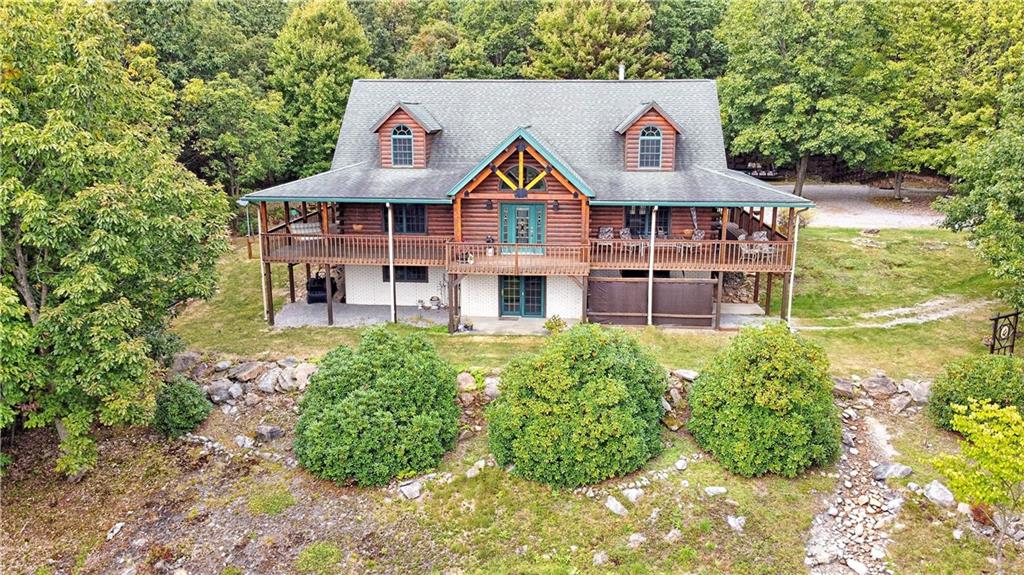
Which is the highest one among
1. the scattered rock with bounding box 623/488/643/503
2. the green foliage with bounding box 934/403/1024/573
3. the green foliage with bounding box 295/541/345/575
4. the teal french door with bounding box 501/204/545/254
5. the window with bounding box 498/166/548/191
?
the window with bounding box 498/166/548/191

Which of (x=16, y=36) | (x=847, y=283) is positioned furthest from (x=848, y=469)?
(x=16, y=36)

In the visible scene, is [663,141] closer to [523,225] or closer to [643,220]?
[643,220]

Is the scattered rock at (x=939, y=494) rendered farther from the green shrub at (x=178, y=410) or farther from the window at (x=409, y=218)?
the window at (x=409, y=218)

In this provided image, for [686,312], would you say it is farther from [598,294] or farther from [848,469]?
[848,469]

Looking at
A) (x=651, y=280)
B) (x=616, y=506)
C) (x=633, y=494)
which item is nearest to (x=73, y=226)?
(x=616, y=506)

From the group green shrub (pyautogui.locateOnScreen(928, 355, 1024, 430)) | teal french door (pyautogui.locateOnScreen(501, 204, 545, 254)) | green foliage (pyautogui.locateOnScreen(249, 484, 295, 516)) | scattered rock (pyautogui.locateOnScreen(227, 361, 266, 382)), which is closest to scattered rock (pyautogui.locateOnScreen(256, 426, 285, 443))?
green foliage (pyautogui.locateOnScreen(249, 484, 295, 516))

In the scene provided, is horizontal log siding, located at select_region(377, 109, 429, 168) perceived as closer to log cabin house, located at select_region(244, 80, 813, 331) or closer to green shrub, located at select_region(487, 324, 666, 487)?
log cabin house, located at select_region(244, 80, 813, 331)
